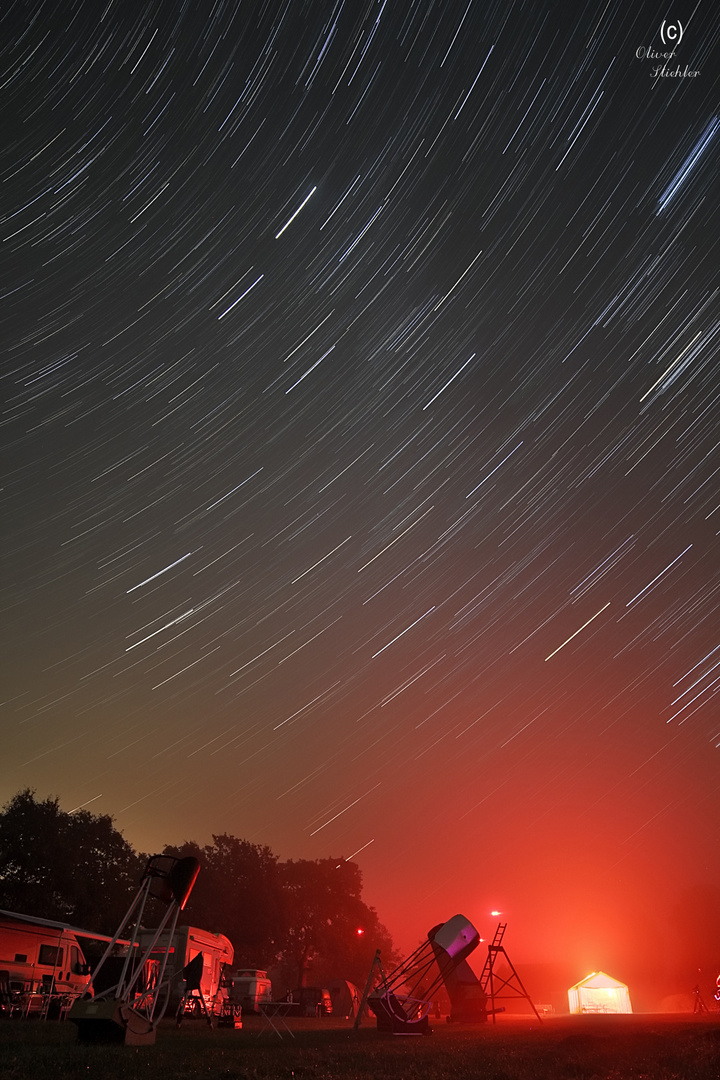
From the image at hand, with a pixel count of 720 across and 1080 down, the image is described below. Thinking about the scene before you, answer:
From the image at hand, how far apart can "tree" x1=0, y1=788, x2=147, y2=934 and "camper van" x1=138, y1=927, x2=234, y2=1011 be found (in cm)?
1853

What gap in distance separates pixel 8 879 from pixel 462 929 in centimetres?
3544

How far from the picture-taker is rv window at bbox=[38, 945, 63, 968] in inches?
930

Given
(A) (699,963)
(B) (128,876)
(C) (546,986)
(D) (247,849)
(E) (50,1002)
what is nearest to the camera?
(E) (50,1002)

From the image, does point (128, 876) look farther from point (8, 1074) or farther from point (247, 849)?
point (8, 1074)

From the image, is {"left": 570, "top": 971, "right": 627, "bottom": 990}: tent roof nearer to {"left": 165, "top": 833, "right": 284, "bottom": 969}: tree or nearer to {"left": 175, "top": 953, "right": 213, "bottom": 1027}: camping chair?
{"left": 165, "top": 833, "right": 284, "bottom": 969}: tree

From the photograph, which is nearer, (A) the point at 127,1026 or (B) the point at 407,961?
(A) the point at 127,1026

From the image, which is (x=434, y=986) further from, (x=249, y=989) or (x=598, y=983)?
(x=598, y=983)

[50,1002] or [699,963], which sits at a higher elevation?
[50,1002]

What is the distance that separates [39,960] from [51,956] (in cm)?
66

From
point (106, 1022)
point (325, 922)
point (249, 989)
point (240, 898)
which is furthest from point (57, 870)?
point (106, 1022)

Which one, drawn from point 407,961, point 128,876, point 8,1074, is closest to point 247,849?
point 128,876

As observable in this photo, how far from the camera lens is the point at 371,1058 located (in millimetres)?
12234

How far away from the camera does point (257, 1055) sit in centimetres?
1221

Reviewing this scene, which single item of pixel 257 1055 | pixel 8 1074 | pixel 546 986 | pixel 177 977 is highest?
pixel 8 1074
